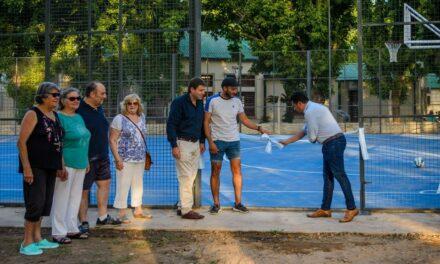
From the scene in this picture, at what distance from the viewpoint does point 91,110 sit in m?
7.48

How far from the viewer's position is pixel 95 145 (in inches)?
297

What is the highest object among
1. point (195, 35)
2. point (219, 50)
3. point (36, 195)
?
point (219, 50)

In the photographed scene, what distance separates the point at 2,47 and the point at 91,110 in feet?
34.8

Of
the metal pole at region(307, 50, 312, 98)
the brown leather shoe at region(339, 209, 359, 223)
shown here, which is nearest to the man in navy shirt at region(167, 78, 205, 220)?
the brown leather shoe at region(339, 209, 359, 223)

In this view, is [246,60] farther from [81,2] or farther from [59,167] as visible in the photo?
[59,167]

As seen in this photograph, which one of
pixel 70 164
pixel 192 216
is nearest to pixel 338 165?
pixel 192 216

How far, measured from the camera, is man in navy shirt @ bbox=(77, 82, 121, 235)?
7.42m

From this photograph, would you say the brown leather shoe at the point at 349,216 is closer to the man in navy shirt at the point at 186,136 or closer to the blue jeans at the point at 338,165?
the blue jeans at the point at 338,165

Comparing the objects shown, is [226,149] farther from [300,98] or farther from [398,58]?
[398,58]

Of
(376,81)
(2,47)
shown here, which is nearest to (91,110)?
(2,47)

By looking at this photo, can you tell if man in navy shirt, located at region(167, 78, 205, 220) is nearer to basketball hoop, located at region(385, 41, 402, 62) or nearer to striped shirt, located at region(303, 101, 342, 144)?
striped shirt, located at region(303, 101, 342, 144)

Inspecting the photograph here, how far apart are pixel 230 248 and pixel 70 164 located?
2130 mm

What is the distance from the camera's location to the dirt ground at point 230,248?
6250mm

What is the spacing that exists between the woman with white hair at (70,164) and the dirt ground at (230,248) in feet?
1.02
